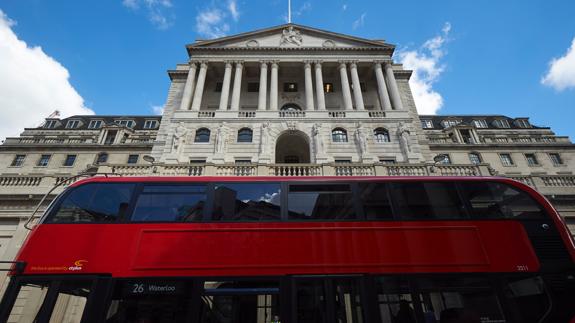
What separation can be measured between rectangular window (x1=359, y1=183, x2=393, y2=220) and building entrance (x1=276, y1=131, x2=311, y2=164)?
44.7 ft

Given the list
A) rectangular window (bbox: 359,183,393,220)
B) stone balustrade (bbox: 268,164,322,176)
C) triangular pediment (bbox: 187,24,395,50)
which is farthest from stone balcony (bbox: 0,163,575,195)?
triangular pediment (bbox: 187,24,395,50)

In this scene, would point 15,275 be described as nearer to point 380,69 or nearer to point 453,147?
point 380,69

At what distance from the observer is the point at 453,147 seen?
A: 103 feet

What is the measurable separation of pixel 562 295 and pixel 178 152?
18.6 m

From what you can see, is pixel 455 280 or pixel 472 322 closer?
pixel 472 322

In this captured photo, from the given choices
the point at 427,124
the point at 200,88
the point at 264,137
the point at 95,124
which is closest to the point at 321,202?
the point at 264,137

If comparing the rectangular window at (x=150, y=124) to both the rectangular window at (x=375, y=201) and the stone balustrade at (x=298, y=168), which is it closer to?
the stone balustrade at (x=298, y=168)

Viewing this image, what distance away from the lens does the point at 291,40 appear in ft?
84.4

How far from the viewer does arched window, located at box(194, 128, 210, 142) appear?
1928 cm

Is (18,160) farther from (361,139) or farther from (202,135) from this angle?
(361,139)

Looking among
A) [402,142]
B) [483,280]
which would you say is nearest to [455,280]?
[483,280]

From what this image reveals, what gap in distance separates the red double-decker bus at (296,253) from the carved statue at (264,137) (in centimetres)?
1220

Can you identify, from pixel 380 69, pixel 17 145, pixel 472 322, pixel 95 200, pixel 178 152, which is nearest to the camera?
pixel 472 322

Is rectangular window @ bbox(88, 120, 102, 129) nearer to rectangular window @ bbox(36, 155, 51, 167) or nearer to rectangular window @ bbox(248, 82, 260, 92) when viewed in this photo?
rectangular window @ bbox(36, 155, 51, 167)
